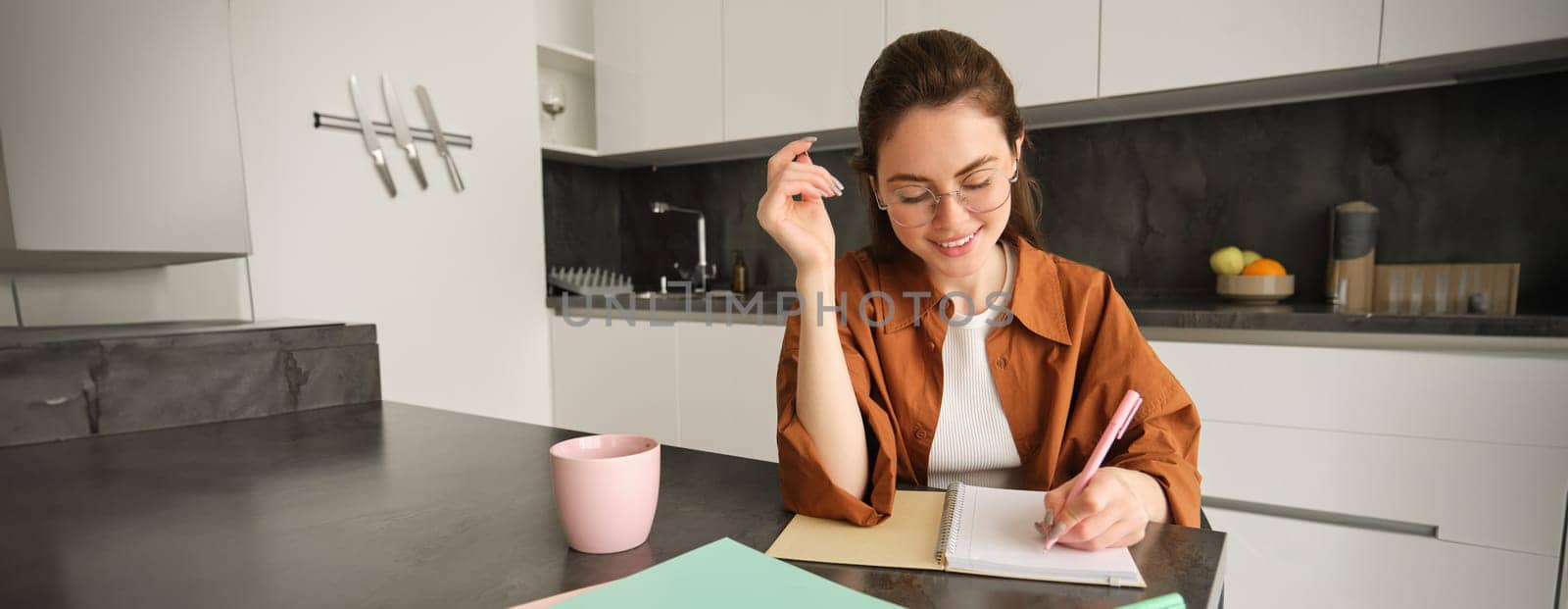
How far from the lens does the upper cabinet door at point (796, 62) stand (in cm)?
232

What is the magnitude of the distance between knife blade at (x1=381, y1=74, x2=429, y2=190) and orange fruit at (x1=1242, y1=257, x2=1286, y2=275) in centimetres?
237

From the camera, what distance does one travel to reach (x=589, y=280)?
3.04m

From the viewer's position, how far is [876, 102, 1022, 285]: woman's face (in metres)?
0.93

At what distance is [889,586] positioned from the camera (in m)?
0.53

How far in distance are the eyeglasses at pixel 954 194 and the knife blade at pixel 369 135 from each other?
1.82 metres

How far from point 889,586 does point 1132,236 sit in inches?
82.2

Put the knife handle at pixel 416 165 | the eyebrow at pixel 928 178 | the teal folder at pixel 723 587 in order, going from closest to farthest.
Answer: the teal folder at pixel 723 587 < the eyebrow at pixel 928 178 < the knife handle at pixel 416 165

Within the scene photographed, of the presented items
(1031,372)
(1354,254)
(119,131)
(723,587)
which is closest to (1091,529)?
(723,587)

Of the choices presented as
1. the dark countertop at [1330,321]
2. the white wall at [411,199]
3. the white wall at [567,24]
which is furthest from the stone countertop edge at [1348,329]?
the white wall at [567,24]

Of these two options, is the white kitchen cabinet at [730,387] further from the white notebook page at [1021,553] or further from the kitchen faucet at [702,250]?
the white notebook page at [1021,553]

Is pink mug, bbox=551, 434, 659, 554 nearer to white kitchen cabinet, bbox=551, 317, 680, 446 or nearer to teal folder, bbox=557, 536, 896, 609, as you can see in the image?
teal folder, bbox=557, 536, 896, 609

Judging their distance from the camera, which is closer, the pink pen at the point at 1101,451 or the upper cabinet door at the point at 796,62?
the pink pen at the point at 1101,451

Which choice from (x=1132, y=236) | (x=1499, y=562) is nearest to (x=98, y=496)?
(x=1499, y=562)

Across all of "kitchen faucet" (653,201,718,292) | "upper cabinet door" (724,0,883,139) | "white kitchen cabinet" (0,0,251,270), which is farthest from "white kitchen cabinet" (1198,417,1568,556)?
"white kitchen cabinet" (0,0,251,270)
